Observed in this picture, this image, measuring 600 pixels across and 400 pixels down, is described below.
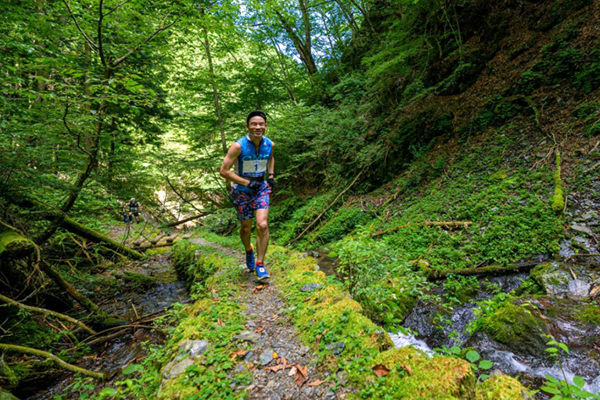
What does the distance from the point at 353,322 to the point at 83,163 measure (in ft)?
18.3

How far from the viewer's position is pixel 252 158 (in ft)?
13.2

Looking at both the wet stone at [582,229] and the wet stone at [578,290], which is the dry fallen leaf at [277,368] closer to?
the wet stone at [578,290]

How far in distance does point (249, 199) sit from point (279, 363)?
8.15ft

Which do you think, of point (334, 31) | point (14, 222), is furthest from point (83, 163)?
point (334, 31)

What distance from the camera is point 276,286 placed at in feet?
12.8

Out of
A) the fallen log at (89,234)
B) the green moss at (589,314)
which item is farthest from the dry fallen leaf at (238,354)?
the fallen log at (89,234)

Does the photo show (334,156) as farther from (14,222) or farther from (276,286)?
(14,222)

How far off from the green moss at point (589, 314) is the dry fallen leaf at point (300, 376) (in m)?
3.08

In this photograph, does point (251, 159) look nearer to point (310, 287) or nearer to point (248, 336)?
point (310, 287)

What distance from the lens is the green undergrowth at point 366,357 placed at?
153 centimetres

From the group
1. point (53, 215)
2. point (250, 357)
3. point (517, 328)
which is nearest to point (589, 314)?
point (517, 328)

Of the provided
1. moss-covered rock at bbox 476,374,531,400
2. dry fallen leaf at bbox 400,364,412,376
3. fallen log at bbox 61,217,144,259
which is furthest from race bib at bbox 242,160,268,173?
fallen log at bbox 61,217,144,259

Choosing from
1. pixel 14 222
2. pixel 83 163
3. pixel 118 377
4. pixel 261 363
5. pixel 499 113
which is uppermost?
pixel 83 163

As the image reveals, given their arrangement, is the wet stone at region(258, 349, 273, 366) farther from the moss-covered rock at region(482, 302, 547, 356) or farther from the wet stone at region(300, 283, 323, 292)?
the moss-covered rock at region(482, 302, 547, 356)
